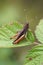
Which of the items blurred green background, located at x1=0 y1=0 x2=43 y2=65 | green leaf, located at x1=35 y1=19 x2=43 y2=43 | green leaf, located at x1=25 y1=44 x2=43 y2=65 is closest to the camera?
green leaf, located at x1=25 y1=44 x2=43 y2=65

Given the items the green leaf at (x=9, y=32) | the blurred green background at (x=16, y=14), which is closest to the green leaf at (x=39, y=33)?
the green leaf at (x=9, y=32)

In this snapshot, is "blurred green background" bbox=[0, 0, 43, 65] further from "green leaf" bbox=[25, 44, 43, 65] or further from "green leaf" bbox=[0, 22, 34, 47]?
"green leaf" bbox=[25, 44, 43, 65]

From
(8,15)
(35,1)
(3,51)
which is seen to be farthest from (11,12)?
(3,51)

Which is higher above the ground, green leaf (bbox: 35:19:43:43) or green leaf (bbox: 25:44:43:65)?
green leaf (bbox: 35:19:43:43)

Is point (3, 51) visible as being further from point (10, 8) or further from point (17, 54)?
point (10, 8)

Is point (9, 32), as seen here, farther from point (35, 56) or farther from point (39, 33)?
point (35, 56)

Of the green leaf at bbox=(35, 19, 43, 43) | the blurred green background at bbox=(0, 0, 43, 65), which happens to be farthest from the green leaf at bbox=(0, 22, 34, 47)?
the blurred green background at bbox=(0, 0, 43, 65)
